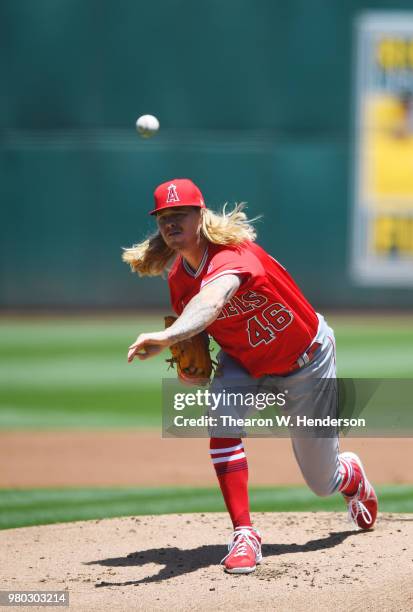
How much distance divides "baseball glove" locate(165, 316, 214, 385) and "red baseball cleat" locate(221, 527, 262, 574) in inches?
26.4

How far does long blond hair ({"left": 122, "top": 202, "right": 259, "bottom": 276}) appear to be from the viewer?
409 centimetres

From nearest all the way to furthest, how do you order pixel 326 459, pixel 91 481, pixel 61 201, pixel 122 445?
pixel 326 459 < pixel 91 481 < pixel 122 445 < pixel 61 201

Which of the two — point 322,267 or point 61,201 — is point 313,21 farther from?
point 61,201

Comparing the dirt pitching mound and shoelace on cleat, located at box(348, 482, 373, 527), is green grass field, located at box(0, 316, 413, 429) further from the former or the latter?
shoelace on cleat, located at box(348, 482, 373, 527)

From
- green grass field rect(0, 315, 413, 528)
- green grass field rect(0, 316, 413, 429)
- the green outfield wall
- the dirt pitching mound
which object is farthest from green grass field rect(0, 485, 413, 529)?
the green outfield wall

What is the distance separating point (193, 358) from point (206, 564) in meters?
0.88

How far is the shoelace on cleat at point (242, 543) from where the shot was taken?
409 centimetres

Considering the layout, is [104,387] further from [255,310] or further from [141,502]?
[255,310]

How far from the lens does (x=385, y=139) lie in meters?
13.8

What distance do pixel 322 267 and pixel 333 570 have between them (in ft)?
32.8

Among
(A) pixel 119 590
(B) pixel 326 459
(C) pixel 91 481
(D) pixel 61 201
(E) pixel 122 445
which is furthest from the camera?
(D) pixel 61 201

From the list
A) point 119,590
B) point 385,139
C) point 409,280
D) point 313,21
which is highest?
point 313,21

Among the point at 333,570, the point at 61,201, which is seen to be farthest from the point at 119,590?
the point at 61,201

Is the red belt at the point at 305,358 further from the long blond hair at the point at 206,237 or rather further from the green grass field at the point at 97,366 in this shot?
the green grass field at the point at 97,366
